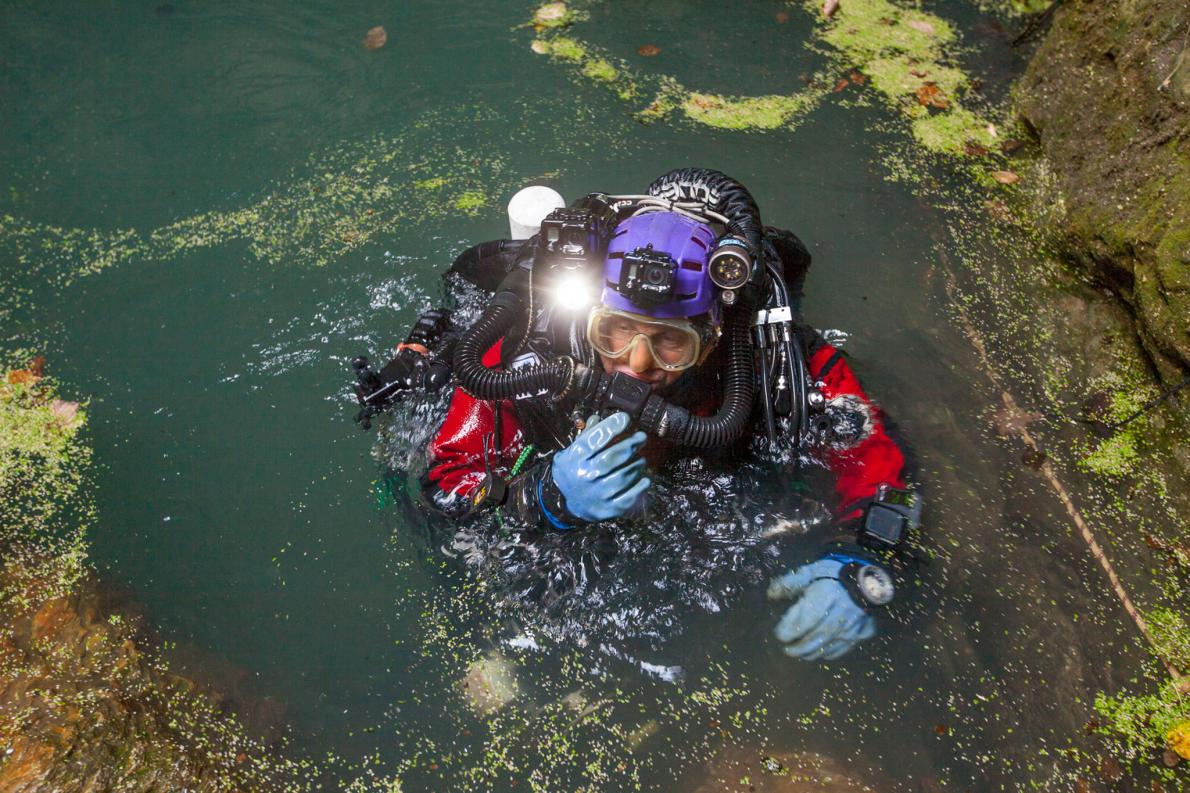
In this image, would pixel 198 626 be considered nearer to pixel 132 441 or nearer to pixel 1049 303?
pixel 132 441

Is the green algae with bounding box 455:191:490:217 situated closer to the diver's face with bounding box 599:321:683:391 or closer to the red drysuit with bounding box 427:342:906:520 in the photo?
the red drysuit with bounding box 427:342:906:520

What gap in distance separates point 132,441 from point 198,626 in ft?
3.63

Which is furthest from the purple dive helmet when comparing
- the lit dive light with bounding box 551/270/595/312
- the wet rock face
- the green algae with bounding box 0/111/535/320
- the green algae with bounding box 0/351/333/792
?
the wet rock face

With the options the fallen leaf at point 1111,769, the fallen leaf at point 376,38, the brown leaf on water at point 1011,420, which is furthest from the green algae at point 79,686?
the fallen leaf at point 376,38

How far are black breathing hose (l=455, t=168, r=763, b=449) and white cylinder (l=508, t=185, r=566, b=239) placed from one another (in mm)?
536

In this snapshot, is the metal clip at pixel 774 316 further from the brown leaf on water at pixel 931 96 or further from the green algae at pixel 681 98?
the brown leaf on water at pixel 931 96

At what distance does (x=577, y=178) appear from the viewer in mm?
4637

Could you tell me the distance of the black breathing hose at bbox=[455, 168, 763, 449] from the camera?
2.65m

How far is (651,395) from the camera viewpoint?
2686 mm

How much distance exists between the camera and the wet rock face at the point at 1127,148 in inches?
134

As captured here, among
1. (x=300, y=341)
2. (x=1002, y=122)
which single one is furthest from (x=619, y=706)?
(x=1002, y=122)

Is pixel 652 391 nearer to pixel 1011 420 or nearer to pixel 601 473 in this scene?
pixel 601 473

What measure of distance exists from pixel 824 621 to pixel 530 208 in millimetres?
2311

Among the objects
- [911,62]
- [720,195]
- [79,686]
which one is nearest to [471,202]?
[720,195]
